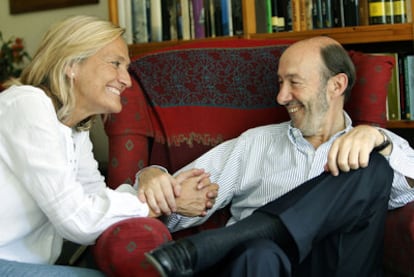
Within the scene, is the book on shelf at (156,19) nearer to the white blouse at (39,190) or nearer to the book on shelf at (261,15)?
the book on shelf at (261,15)

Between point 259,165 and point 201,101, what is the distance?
334 millimetres

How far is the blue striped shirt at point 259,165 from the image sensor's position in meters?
1.70

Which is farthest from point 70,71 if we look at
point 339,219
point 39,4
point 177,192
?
point 39,4

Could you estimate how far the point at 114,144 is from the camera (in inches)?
74.7

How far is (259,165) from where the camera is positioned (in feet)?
5.86

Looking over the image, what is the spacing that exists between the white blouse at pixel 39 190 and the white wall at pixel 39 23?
1.36m

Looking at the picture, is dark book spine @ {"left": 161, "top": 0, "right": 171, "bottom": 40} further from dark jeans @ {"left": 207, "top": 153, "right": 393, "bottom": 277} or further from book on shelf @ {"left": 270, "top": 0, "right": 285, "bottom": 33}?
dark jeans @ {"left": 207, "top": 153, "right": 393, "bottom": 277}

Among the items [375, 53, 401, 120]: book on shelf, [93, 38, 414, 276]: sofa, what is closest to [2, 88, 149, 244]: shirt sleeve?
[93, 38, 414, 276]: sofa

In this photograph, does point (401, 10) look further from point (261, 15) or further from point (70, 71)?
point (70, 71)

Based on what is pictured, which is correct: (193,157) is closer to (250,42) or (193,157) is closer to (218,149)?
(218,149)

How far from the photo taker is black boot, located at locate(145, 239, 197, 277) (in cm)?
113

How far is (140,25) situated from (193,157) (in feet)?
2.77

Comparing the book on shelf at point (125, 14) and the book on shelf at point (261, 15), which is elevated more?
the book on shelf at point (125, 14)

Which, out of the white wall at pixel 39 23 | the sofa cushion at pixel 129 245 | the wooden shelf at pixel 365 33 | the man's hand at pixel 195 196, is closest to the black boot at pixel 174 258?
the sofa cushion at pixel 129 245
